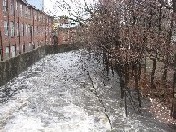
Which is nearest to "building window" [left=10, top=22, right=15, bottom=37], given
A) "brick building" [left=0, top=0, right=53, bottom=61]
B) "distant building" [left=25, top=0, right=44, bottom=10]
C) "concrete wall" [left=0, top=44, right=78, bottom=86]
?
"brick building" [left=0, top=0, right=53, bottom=61]

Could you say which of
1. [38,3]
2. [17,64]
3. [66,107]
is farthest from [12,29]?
[66,107]

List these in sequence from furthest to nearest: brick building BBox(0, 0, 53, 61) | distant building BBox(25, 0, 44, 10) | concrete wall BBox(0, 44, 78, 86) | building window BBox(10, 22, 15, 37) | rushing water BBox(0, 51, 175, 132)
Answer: distant building BBox(25, 0, 44, 10) → building window BBox(10, 22, 15, 37) → brick building BBox(0, 0, 53, 61) → concrete wall BBox(0, 44, 78, 86) → rushing water BBox(0, 51, 175, 132)

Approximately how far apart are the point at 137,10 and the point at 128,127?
871 cm

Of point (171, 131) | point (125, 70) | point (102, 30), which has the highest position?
point (102, 30)

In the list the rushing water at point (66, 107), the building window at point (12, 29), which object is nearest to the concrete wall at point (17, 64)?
the rushing water at point (66, 107)

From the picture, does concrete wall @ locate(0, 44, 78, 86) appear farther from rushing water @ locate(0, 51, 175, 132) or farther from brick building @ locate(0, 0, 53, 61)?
brick building @ locate(0, 0, 53, 61)

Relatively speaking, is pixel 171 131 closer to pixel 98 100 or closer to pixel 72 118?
pixel 72 118

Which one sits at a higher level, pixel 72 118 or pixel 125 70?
pixel 125 70

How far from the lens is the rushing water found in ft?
56.6

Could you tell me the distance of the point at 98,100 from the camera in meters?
22.5

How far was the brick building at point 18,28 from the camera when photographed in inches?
1562

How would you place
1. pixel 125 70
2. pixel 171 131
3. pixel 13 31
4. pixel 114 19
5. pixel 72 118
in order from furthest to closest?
pixel 13 31 → pixel 114 19 → pixel 125 70 → pixel 72 118 → pixel 171 131

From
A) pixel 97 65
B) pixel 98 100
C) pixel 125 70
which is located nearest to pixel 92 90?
pixel 98 100

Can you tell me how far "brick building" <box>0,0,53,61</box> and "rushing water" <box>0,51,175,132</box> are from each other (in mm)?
9414
